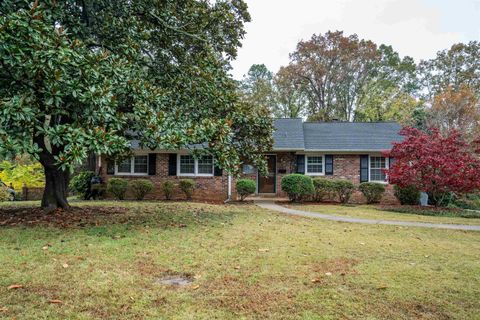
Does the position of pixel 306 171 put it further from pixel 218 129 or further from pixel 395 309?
pixel 395 309

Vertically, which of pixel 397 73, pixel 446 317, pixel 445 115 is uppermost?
pixel 397 73

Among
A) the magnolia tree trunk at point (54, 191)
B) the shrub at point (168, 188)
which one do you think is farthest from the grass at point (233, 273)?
the shrub at point (168, 188)

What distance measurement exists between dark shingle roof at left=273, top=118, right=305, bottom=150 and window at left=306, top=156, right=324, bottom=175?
102 centimetres

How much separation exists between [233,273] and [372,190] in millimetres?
A: 12692

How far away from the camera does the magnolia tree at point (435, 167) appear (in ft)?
41.3

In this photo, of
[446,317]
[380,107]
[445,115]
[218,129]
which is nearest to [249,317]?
[446,317]

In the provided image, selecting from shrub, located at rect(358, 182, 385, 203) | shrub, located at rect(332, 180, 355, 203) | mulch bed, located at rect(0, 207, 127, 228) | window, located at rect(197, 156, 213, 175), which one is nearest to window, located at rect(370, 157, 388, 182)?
shrub, located at rect(358, 182, 385, 203)

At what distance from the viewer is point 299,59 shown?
106 ft

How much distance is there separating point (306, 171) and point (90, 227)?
12.1m

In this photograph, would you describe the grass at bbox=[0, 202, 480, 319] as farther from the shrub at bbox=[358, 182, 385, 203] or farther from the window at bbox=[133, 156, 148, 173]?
the window at bbox=[133, 156, 148, 173]

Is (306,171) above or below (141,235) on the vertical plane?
above

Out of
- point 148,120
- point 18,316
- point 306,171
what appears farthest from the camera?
point 306,171

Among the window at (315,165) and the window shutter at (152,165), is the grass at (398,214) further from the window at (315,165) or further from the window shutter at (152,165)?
the window shutter at (152,165)

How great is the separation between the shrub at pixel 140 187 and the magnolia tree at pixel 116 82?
5.87m
